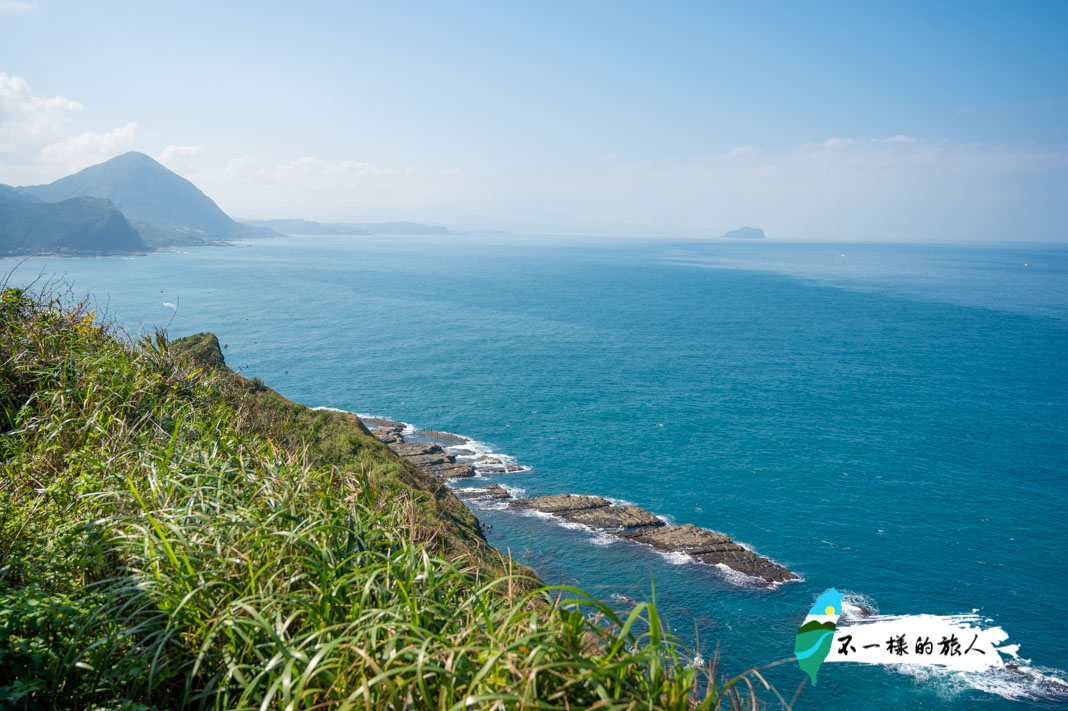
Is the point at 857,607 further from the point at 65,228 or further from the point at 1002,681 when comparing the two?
the point at 65,228

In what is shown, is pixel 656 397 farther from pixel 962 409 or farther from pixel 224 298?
pixel 224 298

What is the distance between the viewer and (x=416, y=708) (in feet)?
12.4

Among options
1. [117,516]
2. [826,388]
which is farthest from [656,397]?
[117,516]

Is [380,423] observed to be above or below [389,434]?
above

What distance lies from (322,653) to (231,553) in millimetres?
1766

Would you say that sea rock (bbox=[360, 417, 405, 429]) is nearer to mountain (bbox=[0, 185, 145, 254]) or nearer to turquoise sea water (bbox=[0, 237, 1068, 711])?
turquoise sea water (bbox=[0, 237, 1068, 711])

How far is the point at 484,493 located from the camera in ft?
140

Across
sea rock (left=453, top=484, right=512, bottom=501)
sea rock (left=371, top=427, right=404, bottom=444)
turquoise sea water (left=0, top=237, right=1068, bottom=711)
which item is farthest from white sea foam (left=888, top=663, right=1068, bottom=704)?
sea rock (left=371, top=427, right=404, bottom=444)

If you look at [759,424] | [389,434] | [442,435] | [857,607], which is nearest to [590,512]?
[857,607]

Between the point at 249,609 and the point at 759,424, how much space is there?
58.0 m

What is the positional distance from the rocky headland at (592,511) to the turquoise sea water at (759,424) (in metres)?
1.25

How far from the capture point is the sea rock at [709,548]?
34.1m

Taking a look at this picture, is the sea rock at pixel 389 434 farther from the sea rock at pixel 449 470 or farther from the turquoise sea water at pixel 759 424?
the sea rock at pixel 449 470

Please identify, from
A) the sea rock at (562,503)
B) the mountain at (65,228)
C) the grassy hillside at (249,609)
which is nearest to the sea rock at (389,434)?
the sea rock at (562,503)
